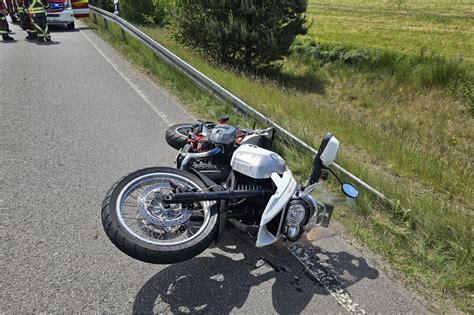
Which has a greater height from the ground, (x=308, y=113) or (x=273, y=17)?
(x=273, y=17)

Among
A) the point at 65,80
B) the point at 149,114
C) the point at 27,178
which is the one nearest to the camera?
the point at 27,178

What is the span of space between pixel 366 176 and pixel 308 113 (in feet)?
9.79

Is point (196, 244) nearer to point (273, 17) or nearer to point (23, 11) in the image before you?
point (273, 17)

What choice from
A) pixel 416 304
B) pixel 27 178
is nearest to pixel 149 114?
pixel 27 178

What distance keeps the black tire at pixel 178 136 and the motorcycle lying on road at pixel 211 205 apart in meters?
1.66

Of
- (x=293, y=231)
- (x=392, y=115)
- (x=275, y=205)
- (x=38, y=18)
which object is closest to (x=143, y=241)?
(x=275, y=205)

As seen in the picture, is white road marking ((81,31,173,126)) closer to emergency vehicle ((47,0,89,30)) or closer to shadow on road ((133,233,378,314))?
shadow on road ((133,233,378,314))

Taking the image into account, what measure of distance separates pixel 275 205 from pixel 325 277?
0.79m

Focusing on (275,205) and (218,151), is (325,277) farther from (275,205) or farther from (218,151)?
(218,151)

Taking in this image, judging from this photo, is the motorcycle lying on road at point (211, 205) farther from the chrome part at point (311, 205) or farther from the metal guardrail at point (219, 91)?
the metal guardrail at point (219, 91)

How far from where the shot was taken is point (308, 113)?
749 cm

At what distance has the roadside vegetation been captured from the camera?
3.60 metres

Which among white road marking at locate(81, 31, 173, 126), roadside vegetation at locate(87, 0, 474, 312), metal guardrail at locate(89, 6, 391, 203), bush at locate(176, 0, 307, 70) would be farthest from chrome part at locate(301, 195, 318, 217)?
bush at locate(176, 0, 307, 70)

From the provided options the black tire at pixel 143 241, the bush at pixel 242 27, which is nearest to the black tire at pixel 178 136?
the black tire at pixel 143 241
